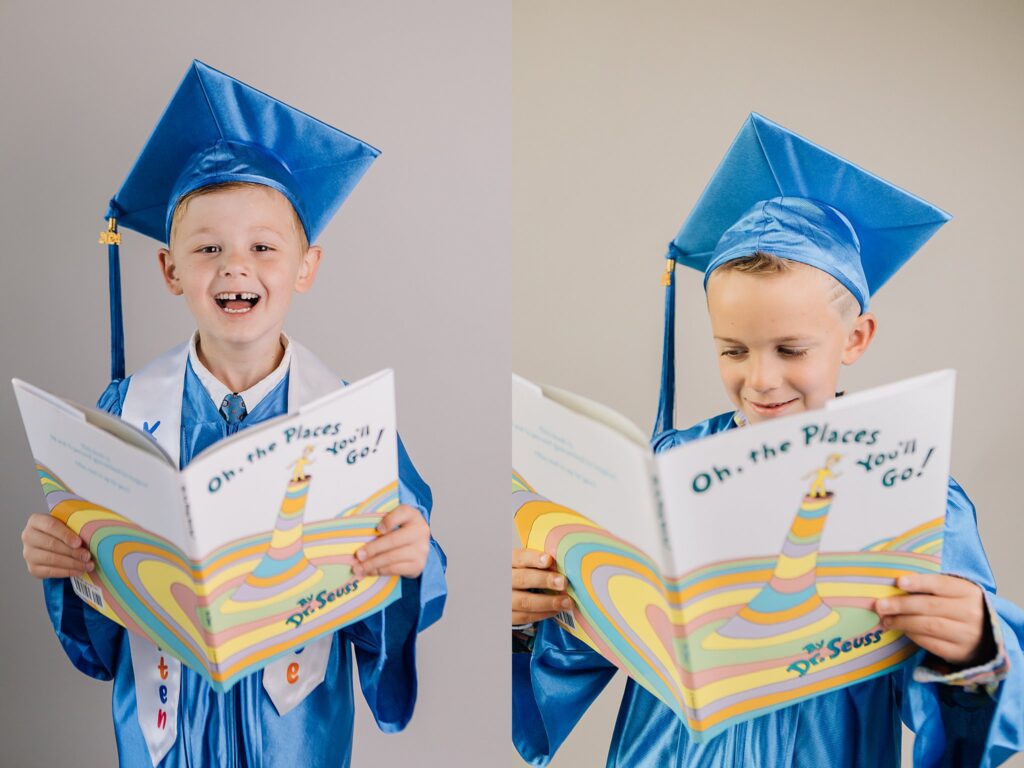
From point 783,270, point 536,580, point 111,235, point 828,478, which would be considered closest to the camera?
point 828,478

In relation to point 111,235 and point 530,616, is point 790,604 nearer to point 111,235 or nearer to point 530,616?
point 530,616

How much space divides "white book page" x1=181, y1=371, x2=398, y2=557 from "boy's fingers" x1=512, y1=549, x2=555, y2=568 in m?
0.16

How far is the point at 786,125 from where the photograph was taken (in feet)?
3.54

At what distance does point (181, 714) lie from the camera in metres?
1.08

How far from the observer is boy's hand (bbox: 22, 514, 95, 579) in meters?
1.06

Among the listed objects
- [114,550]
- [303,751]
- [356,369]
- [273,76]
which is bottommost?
[303,751]

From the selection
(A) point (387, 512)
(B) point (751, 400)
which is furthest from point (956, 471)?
(A) point (387, 512)

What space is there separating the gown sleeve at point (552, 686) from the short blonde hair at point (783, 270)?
468 mm

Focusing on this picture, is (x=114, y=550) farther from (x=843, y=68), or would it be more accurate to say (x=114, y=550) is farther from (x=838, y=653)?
(x=843, y=68)

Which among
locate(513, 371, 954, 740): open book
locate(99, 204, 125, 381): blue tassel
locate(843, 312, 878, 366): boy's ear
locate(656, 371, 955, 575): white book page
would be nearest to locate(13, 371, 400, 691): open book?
locate(99, 204, 125, 381): blue tassel

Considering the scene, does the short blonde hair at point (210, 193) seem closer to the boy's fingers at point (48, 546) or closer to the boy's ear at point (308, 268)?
the boy's ear at point (308, 268)

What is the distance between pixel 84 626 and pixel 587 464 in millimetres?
676

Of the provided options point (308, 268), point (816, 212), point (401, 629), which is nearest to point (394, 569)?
point (401, 629)

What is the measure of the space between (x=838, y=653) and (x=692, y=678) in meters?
0.14
